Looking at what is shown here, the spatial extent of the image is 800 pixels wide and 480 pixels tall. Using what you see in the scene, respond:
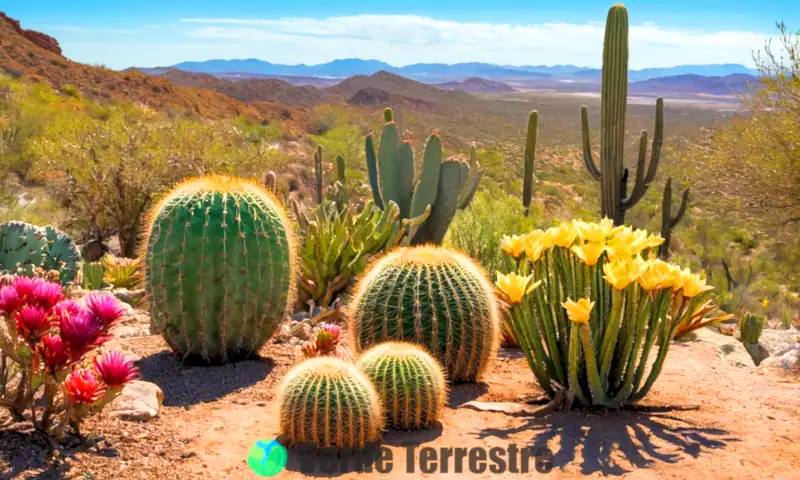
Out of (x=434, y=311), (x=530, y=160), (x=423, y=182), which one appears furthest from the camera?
(x=530, y=160)

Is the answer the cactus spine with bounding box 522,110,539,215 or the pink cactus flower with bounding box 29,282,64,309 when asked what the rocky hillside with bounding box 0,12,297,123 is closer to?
the cactus spine with bounding box 522,110,539,215

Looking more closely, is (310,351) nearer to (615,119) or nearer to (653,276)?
(653,276)

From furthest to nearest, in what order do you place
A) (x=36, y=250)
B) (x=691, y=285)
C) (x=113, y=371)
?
(x=36, y=250), (x=691, y=285), (x=113, y=371)

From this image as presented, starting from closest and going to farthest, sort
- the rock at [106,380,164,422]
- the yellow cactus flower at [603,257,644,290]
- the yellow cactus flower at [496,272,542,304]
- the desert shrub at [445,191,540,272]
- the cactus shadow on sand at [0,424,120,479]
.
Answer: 1. the cactus shadow on sand at [0,424,120,479]
2. the rock at [106,380,164,422]
3. the yellow cactus flower at [603,257,644,290]
4. the yellow cactus flower at [496,272,542,304]
5. the desert shrub at [445,191,540,272]

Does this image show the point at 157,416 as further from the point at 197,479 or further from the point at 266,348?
the point at 266,348

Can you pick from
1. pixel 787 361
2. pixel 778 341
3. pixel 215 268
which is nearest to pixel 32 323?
pixel 215 268

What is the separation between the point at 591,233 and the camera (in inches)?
205

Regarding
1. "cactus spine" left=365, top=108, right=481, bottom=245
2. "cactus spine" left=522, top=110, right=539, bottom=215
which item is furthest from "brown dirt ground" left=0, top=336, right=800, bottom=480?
"cactus spine" left=522, top=110, right=539, bottom=215

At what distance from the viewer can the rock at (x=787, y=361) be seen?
6809 mm

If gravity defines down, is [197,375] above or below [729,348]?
above

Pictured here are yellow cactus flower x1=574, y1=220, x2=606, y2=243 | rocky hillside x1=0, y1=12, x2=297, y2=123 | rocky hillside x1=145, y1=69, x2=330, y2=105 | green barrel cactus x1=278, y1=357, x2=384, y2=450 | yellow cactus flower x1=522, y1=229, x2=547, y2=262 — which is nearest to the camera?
green barrel cactus x1=278, y1=357, x2=384, y2=450

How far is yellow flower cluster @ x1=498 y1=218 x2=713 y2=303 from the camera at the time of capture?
4.84m

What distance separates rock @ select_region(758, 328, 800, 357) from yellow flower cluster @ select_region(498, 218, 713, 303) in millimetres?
3243

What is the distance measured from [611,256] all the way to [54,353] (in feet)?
10.8
